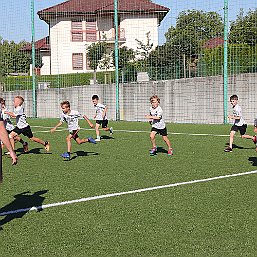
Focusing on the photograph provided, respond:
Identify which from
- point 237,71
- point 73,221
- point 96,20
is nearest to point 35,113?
point 96,20

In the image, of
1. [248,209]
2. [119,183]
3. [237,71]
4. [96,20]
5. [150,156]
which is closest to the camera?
[248,209]

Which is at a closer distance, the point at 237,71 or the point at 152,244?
the point at 152,244

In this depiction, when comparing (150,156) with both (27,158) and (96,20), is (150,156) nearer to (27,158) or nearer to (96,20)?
(27,158)

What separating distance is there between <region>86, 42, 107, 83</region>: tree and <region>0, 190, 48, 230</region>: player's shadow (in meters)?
22.6

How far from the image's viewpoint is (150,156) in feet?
40.7

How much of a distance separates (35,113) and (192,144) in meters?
17.9

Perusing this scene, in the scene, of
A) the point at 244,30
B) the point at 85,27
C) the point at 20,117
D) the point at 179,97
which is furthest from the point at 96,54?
the point at 20,117

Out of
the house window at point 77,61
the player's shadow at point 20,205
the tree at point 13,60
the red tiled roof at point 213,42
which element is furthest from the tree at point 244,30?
the player's shadow at point 20,205

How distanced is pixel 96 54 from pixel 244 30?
10.7 m

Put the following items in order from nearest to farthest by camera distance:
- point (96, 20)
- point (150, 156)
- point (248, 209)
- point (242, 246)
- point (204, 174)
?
point (242, 246), point (248, 209), point (204, 174), point (150, 156), point (96, 20)

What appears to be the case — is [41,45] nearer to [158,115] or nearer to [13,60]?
[13,60]

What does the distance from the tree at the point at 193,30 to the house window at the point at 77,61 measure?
6.44 meters

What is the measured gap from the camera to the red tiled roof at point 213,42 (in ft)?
74.8

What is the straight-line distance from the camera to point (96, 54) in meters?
31.0
